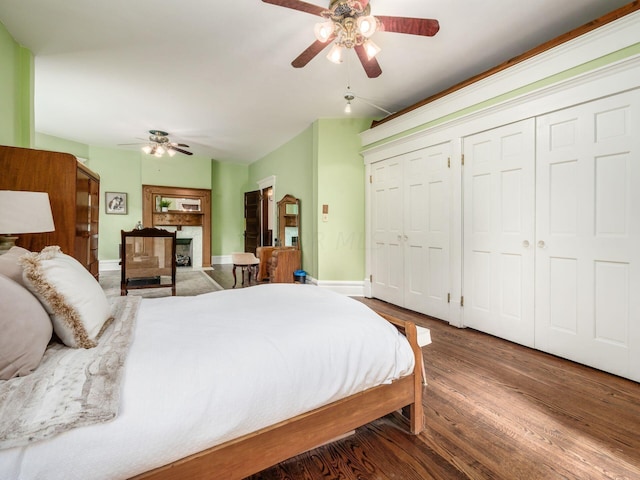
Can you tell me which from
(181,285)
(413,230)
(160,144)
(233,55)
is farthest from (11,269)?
(160,144)

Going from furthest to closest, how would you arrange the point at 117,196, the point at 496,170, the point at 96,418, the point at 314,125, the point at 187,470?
the point at 117,196 → the point at 314,125 → the point at 496,170 → the point at 187,470 → the point at 96,418

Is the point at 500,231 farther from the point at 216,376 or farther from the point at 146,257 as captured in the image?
the point at 146,257

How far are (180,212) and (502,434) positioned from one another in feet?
23.5

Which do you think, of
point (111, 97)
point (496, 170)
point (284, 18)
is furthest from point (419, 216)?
point (111, 97)

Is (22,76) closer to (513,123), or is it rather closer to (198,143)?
(198,143)

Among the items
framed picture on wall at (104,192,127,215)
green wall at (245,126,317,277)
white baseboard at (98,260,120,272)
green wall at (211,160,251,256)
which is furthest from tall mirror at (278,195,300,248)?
white baseboard at (98,260,120,272)

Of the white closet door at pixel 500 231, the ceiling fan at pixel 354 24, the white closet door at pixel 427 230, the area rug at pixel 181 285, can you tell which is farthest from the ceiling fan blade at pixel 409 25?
the area rug at pixel 181 285

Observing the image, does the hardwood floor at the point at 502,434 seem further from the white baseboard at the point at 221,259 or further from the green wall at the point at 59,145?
the green wall at the point at 59,145

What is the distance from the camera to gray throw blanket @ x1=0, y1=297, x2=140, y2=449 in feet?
2.32

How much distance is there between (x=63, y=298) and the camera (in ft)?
3.55

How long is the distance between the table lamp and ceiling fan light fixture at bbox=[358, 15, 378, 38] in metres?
2.30

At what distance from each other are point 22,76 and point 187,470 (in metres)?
3.93

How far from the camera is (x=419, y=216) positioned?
11.7ft

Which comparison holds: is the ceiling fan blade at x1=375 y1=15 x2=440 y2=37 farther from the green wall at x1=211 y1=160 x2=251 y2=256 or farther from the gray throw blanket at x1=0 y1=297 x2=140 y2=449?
the green wall at x1=211 y1=160 x2=251 y2=256
